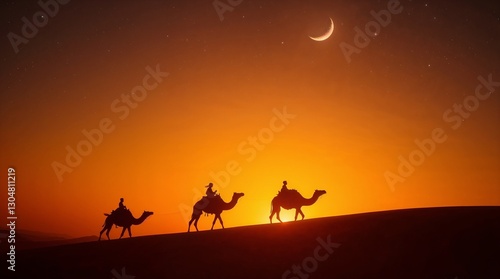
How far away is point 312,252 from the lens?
577 inches

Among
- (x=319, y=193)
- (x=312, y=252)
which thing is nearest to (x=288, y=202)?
(x=319, y=193)

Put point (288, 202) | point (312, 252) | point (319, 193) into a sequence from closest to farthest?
point (312, 252) → point (288, 202) → point (319, 193)

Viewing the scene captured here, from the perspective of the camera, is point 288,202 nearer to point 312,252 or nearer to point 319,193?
point 319,193

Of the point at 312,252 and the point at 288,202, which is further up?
the point at 288,202

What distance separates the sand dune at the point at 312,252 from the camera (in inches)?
518

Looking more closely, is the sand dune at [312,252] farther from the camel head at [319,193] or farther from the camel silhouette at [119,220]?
the camel head at [319,193]

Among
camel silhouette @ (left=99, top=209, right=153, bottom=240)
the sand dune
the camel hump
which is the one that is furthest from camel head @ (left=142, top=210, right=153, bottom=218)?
the camel hump

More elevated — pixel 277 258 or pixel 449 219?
pixel 449 219

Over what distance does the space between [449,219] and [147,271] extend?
11509 millimetres

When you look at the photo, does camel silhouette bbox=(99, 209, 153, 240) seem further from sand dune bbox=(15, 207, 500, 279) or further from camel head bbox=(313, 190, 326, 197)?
camel head bbox=(313, 190, 326, 197)

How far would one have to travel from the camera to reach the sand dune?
13.2 meters

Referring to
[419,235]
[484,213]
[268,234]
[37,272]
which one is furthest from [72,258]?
[484,213]

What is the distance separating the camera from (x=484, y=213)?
55.4 ft

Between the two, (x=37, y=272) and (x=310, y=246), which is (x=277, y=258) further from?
(x=37, y=272)
